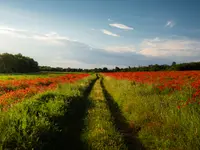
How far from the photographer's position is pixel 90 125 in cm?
947

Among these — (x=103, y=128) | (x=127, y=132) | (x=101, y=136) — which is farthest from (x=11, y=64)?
(x=101, y=136)

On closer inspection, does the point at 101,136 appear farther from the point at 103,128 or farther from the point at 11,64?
the point at 11,64

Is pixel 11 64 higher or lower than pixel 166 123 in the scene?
higher

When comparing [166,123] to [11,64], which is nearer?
[166,123]

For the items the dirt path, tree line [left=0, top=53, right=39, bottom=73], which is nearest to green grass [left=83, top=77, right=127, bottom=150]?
the dirt path

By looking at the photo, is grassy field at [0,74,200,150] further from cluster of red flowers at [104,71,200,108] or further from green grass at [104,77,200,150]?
cluster of red flowers at [104,71,200,108]

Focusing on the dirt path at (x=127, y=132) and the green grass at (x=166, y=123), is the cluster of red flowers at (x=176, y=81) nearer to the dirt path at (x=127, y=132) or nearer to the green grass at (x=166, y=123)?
the green grass at (x=166, y=123)

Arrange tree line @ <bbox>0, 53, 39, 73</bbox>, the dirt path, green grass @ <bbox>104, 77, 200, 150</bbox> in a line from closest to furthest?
green grass @ <bbox>104, 77, 200, 150</bbox> → the dirt path → tree line @ <bbox>0, 53, 39, 73</bbox>

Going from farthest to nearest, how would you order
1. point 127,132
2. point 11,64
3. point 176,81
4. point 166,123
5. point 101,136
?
point 11,64
point 176,81
point 127,132
point 166,123
point 101,136

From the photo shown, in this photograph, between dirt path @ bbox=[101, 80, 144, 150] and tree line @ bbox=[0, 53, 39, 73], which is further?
tree line @ bbox=[0, 53, 39, 73]

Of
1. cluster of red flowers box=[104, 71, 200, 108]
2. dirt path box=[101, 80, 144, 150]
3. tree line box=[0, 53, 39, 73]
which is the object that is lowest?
dirt path box=[101, 80, 144, 150]

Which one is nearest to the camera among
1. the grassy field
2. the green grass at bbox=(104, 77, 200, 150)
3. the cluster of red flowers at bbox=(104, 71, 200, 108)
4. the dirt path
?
the grassy field

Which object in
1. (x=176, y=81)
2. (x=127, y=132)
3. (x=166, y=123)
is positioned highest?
(x=176, y=81)

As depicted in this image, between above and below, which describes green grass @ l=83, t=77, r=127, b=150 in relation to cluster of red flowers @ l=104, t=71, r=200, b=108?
below
